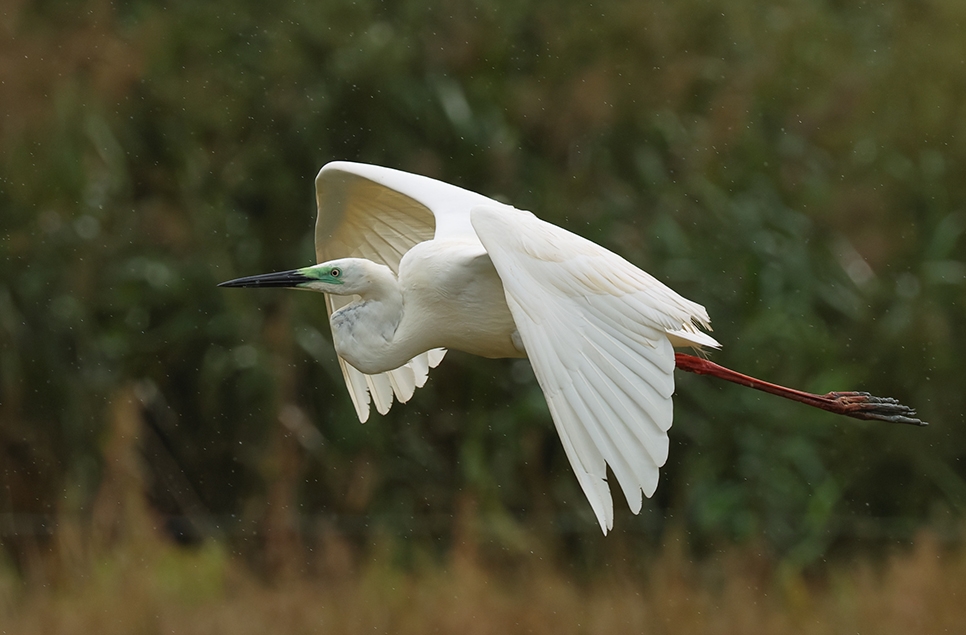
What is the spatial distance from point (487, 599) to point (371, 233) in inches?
69.8

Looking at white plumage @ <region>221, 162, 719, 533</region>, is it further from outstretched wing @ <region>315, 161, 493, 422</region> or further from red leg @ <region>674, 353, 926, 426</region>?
red leg @ <region>674, 353, 926, 426</region>

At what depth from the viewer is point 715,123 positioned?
712 centimetres

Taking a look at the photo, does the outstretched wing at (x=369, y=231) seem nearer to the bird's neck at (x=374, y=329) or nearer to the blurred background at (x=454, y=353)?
the bird's neck at (x=374, y=329)

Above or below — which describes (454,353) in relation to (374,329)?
below

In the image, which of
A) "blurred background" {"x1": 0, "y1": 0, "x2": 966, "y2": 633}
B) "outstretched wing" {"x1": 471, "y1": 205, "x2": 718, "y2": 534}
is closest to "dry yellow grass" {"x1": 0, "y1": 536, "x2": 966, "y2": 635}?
→ "blurred background" {"x1": 0, "y1": 0, "x2": 966, "y2": 633}

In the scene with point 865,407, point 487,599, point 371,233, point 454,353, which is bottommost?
point 487,599

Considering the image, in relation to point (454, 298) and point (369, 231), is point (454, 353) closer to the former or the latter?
point (369, 231)

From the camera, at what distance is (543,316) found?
10.2ft

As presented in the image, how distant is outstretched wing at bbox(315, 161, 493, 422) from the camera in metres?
4.44

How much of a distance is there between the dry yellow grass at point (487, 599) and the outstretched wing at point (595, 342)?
245cm

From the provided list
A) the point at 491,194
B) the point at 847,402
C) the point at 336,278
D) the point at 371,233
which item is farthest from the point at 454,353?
the point at 336,278

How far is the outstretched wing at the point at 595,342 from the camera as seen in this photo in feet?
9.36

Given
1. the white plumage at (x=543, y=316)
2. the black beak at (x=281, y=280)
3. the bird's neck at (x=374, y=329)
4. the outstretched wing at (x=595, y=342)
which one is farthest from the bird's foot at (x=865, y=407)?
the black beak at (x=281, y=280)

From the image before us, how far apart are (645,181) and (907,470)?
1.85 m
